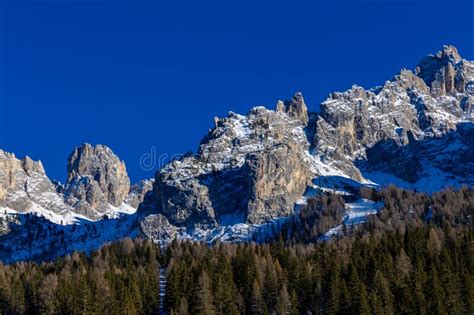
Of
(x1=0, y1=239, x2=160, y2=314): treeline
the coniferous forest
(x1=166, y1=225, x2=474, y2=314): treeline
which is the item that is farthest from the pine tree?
(x1=0, y1=239, x2=160, y2=314): treeline

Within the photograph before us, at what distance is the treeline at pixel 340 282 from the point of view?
137 m

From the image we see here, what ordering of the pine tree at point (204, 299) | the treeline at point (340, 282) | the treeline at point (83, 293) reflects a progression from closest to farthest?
the treeline at point (340, 282) < the pine tree at point (204, 299) < the treeline at point (83, 293)

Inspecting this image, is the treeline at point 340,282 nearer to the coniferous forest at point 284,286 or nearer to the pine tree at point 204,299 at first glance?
the pine tree at point 204,299

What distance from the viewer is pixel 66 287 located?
149 m

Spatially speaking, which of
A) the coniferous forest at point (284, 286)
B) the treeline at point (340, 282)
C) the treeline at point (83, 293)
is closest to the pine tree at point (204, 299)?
the treeline at point (340, 282)

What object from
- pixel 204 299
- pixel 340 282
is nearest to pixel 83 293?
pixel 204 299

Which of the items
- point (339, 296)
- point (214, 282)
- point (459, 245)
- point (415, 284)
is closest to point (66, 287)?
point (214, 282)

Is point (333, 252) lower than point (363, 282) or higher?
higher

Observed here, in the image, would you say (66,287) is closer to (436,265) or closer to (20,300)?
(20,300)

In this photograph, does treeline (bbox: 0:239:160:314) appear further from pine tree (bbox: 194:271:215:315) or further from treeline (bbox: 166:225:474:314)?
pine tree (bbox: 194:271:215:315)

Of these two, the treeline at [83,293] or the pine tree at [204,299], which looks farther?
the treeline at [83,293]

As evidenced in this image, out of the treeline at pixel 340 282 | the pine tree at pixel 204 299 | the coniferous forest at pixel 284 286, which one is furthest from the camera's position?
the pine tree at pixel 204 299

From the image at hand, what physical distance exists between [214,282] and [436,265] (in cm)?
4990

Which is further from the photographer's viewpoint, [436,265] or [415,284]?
[436,265]
